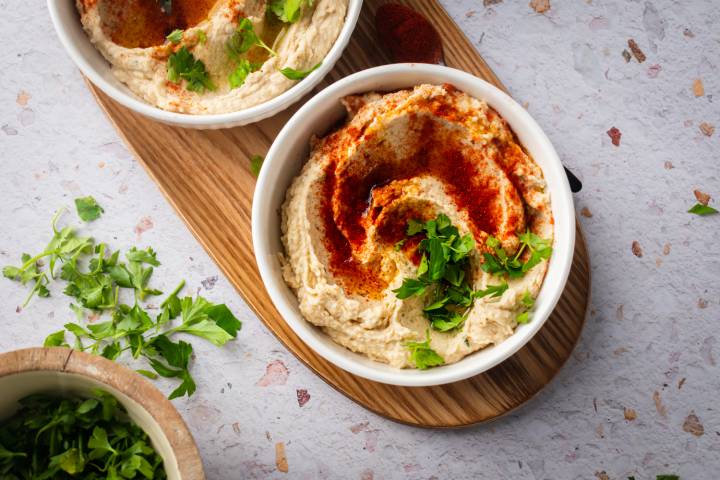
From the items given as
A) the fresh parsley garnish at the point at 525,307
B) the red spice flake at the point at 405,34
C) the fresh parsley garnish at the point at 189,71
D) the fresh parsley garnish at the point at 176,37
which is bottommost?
the fresh parsley garnish at the point at 525,307

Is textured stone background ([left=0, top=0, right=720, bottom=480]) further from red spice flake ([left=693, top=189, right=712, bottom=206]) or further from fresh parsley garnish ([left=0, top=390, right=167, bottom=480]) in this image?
fresh parsley garnish ([left=0, top=390, right=167, bottom=480])

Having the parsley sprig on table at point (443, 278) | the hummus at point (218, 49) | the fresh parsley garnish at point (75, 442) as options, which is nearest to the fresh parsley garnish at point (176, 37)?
the hummus at point (218, 49)

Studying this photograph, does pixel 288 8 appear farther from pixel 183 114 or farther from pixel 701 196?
pixel 701 196

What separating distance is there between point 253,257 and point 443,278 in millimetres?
660

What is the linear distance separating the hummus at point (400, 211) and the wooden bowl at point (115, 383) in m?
0.53

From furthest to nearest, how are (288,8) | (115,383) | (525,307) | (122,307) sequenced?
(122,307)
(288,8)
(525,307)
(115,383)

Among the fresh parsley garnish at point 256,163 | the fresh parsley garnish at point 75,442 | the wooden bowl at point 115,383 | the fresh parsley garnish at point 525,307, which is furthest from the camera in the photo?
the fresh parsley garnish at point 256,163

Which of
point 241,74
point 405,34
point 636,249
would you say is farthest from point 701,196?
point 241,74

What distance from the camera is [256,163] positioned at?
253 centimetres

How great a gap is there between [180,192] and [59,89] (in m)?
0.76

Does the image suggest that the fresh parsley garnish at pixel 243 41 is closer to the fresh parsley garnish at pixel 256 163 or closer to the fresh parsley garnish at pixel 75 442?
the fresh parsley garnish at pixel 256 163

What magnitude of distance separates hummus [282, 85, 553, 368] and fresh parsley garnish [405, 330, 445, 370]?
0.04m

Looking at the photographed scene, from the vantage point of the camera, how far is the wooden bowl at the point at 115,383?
219cm

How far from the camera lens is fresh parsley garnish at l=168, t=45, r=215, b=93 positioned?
8.05 ft
